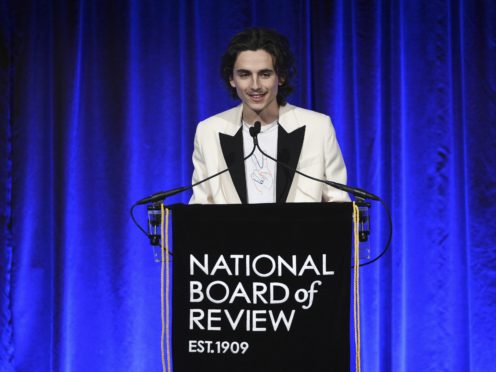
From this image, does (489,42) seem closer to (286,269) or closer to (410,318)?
(410,318)

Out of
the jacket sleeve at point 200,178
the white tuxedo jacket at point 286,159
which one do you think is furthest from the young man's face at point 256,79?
the jacket sleeve at point 200,178

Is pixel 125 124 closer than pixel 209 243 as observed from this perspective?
No

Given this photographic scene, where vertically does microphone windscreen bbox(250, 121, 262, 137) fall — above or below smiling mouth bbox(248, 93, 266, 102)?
below

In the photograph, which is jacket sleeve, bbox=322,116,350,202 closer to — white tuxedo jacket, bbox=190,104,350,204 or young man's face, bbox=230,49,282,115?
white tuxedo jacket, bbox=190,104,350,204

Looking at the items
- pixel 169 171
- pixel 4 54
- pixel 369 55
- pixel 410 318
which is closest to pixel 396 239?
pixel 410 318

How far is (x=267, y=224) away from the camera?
1988 mm

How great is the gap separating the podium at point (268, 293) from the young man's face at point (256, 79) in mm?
609

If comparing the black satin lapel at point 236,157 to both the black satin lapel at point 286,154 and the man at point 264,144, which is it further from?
the black satin lapel at point 286,154

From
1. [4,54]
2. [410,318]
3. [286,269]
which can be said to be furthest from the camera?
[4,54]

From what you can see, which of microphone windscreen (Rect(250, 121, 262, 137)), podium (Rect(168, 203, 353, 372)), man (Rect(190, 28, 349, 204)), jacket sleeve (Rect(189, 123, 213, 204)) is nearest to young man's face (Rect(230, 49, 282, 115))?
man (Rect(190, 28, 349, 204))

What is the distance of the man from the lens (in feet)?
7.94

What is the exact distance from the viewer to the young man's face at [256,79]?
2.45 metres

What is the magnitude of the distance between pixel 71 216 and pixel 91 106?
0.63m

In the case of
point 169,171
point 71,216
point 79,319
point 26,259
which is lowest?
point 79,319
